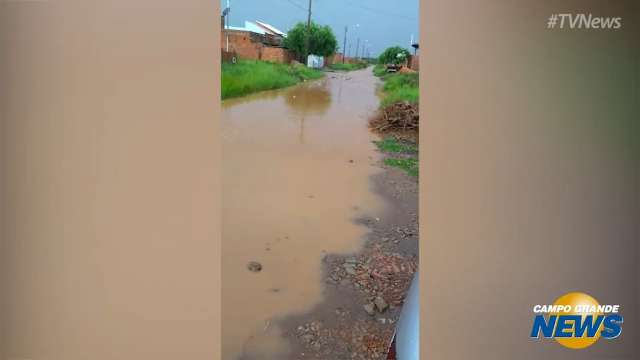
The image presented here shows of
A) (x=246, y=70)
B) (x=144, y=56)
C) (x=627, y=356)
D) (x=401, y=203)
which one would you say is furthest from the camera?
(x=401, y=203)

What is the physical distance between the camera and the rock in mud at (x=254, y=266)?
6.34 feet

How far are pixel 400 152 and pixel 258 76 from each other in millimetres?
847

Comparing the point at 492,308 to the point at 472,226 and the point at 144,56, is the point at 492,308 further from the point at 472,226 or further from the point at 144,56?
the point at 144,56

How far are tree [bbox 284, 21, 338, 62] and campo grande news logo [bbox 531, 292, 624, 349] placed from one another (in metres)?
1.51

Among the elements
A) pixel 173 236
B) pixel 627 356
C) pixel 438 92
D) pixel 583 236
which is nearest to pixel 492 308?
pixel 583 236

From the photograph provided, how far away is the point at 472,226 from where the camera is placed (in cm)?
139

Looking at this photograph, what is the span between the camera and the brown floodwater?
6.20ft

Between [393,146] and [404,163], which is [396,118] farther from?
[404,163]

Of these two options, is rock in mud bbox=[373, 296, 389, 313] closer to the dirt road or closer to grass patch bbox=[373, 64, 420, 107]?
the dirt road

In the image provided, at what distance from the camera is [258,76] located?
6.61ft

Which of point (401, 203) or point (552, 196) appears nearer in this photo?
point (552, 196)

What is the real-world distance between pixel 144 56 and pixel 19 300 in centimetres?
91

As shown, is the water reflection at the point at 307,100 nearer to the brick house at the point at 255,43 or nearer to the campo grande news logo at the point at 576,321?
the brick house at the point at 255,43

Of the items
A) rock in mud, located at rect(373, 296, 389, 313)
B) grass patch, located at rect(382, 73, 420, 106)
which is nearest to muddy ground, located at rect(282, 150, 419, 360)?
rock in mud, located at rect(373, 296, 389, 313)
